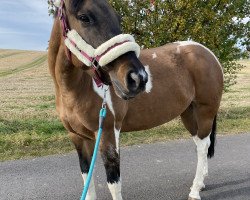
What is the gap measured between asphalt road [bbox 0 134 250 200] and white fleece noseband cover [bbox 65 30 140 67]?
2123 mm

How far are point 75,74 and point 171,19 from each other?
17.1 feet

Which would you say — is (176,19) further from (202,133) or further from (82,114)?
(82,114)

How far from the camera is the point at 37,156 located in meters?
5.38

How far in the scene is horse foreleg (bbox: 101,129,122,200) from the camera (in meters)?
3.09

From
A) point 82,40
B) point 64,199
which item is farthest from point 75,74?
point 64,199

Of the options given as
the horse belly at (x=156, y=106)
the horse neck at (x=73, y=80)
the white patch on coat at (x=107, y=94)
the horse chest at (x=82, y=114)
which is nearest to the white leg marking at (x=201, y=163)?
the horse belly at (x=156, y=106)

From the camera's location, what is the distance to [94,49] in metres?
2.29

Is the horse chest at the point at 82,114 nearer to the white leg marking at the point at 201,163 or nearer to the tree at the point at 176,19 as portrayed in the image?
the white leg marking at the point at 201,163

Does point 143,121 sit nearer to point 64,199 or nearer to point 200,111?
point 200,111

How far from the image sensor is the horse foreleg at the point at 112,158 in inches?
122

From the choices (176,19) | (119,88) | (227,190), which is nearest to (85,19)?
(119,88)

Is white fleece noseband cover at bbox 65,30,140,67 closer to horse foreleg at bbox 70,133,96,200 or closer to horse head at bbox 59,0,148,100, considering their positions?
horse head at bbox 59,0,148,100

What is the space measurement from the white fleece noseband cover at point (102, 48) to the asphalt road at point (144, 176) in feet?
6.97

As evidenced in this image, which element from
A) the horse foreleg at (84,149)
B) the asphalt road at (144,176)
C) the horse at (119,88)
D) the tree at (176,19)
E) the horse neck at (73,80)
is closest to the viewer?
the horse at (119,88)
